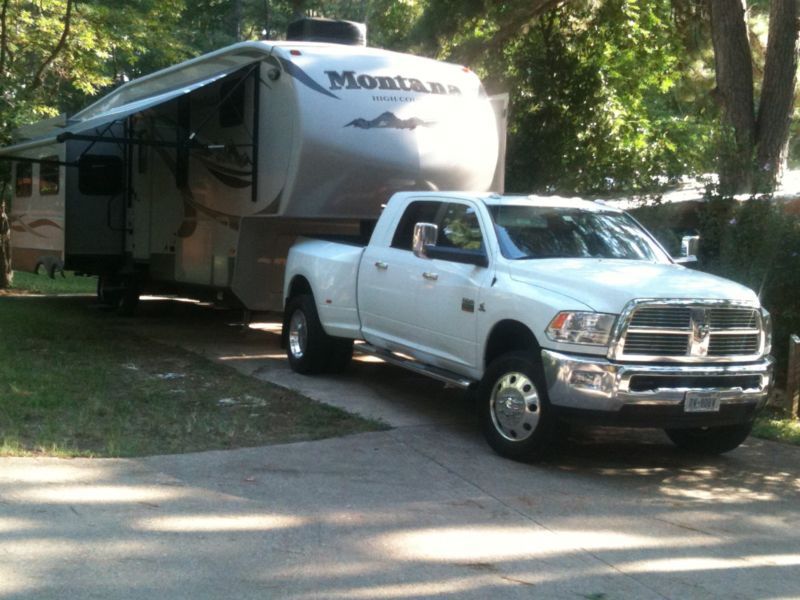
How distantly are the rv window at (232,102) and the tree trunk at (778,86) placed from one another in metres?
6.40

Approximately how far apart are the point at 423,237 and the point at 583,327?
6.48 ft

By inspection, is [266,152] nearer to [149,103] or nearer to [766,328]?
[149,103]

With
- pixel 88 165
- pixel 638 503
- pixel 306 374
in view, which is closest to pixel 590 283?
pixel 638 503

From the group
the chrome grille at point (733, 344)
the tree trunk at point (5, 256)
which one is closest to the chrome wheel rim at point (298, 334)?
the chrome grille at point (733, 344)

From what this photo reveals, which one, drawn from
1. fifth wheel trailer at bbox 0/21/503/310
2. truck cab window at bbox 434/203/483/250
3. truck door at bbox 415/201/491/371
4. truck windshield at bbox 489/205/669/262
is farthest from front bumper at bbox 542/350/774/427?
fifth wheel trailer at bbox 0/21/503/310

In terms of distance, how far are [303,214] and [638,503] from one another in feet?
18.5

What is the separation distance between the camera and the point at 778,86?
42.7ft

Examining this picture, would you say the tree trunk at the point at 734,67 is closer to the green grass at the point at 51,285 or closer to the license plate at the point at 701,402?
the license plate at the point at 701,402

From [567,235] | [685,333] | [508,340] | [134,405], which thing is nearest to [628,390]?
[685,333]

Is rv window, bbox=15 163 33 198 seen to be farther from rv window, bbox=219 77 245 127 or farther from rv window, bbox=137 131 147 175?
rv window, bbox=219 77 245 127

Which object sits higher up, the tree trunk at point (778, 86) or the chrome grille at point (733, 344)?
the tree trunk at point (778, 86)

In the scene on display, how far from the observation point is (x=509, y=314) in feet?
25.9

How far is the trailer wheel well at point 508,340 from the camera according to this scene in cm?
783

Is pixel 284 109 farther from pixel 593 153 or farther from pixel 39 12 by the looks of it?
pixel 39 12
